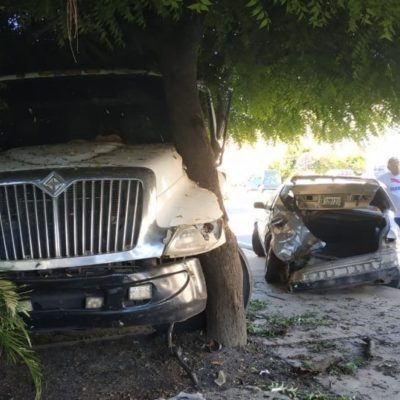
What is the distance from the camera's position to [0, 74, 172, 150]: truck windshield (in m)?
5.30

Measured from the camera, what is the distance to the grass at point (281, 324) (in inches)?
219

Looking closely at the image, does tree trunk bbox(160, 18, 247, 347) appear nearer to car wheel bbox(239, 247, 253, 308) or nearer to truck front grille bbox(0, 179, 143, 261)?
car wheel bbox(239, 247, 253, 308)

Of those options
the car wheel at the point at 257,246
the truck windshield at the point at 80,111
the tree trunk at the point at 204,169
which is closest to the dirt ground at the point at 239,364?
the tree trunk at the point at 204,169

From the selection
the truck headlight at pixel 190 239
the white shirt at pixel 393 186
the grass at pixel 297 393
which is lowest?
the grass at pixel 297 393

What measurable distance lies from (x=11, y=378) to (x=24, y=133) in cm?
226

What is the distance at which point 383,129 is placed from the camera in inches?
225

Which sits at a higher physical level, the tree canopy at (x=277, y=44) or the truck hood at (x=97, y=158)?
the tree canopy at (x=277, y=44)

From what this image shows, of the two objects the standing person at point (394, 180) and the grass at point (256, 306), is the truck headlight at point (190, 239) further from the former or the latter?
the standing person at point (394, 180)

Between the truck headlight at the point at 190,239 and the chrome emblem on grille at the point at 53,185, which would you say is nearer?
the chrome emblem on grille at the point at 53,185

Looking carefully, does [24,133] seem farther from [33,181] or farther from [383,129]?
[383,129]

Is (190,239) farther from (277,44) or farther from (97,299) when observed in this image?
(277,44)

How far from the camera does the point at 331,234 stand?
366 inches

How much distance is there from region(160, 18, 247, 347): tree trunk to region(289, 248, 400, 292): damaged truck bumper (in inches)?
102

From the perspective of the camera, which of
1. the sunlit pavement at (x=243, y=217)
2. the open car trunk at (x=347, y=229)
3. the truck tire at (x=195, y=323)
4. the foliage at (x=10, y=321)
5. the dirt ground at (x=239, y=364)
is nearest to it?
the foliage at (x=10, y=321)
